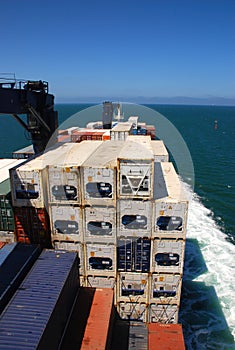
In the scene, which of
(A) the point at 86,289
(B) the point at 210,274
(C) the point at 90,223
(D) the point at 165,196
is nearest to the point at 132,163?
(D) the point at 165,196

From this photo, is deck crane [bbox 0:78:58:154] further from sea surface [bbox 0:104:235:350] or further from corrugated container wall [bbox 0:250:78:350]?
corrugated container wall [bbox 0:250:78:350]

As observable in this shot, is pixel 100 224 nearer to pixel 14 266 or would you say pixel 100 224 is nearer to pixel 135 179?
pixel 135 179

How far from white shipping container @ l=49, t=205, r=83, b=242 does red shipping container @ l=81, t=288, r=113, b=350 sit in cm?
340

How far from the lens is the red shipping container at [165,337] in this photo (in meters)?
13.9

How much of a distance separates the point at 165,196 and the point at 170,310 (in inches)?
278

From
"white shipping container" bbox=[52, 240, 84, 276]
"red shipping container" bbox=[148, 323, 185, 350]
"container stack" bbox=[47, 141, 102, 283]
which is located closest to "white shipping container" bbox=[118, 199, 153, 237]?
"container stack" bbox=[47, 141, 102, 283]

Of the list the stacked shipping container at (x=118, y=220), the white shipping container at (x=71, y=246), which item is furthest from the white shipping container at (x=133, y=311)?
the white shipping container at (x=71, y=246)

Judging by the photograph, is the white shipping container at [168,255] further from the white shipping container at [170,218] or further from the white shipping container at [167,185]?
the white shipping container at [167,185]

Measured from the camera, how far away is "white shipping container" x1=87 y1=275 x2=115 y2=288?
54.9 ft

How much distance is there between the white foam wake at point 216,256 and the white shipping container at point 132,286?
7516mm

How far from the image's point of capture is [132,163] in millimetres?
14102

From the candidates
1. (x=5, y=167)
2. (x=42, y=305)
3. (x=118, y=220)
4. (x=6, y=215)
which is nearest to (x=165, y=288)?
(x=118, y=220)

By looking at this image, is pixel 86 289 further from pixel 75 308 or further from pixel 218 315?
pixel 218 315

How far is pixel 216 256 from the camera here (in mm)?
26906
